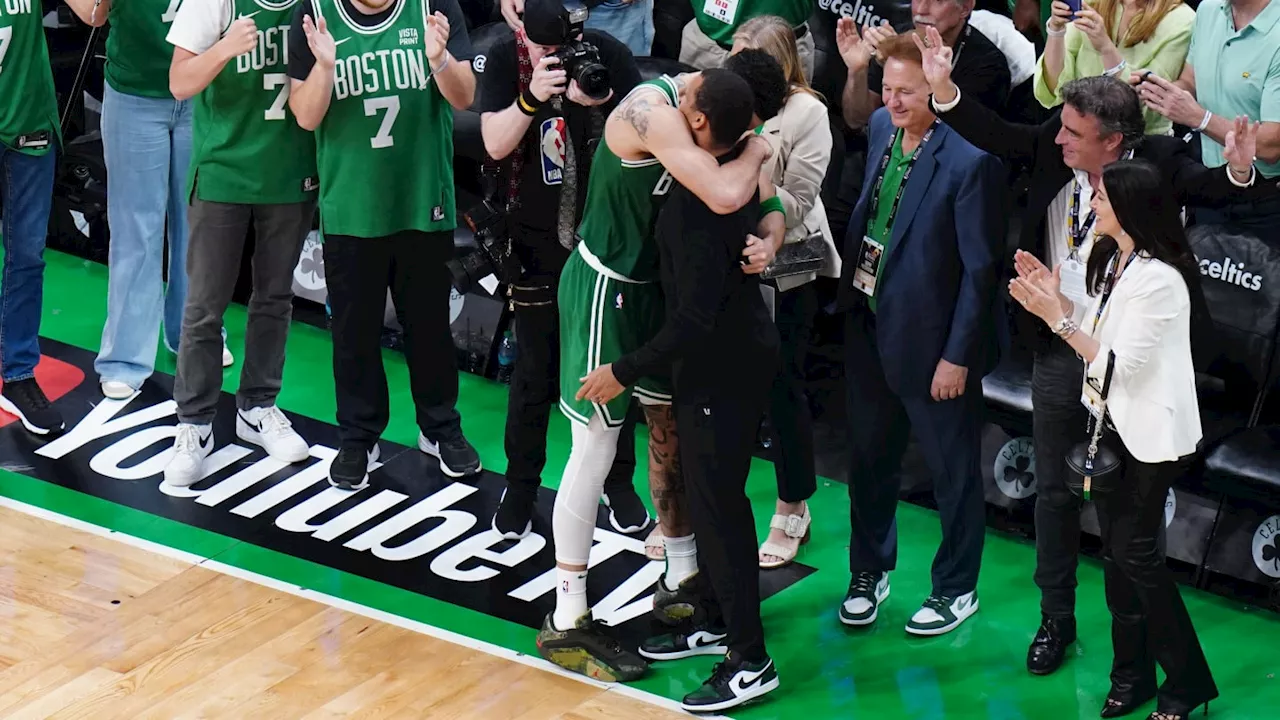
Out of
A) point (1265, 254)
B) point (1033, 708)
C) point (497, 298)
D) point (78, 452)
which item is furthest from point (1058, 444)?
point (78, 452)

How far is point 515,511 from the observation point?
5.86 meters

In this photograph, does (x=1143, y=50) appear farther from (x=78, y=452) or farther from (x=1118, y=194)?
(x=78, y=452)

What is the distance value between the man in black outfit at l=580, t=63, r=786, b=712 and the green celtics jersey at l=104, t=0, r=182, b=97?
247 cm

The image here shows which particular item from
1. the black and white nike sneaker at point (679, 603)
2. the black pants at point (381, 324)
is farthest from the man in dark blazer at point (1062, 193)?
the black pants at point (381, 324)

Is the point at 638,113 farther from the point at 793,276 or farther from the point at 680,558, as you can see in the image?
the point at 680,558

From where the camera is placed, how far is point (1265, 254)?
5.71 metres

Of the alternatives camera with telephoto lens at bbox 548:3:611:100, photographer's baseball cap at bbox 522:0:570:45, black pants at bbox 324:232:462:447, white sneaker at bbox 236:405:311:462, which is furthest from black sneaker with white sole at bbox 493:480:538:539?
photographer's baseball cap at bbox 522:0:570:45

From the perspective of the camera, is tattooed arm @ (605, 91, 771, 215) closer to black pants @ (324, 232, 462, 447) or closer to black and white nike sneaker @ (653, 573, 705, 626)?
black and white nike sneaker @ (653, 573, 705, 626)

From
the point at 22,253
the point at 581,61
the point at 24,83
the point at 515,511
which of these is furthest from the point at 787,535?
the point at 24,83

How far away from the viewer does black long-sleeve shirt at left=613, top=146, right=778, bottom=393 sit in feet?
15.1

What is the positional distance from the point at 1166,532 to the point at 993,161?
155cm

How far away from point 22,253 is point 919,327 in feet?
10.8

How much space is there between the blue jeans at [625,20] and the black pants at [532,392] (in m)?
1.53

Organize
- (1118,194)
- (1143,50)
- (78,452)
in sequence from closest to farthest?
(1118,194) → (1143,50) → (78,452)
